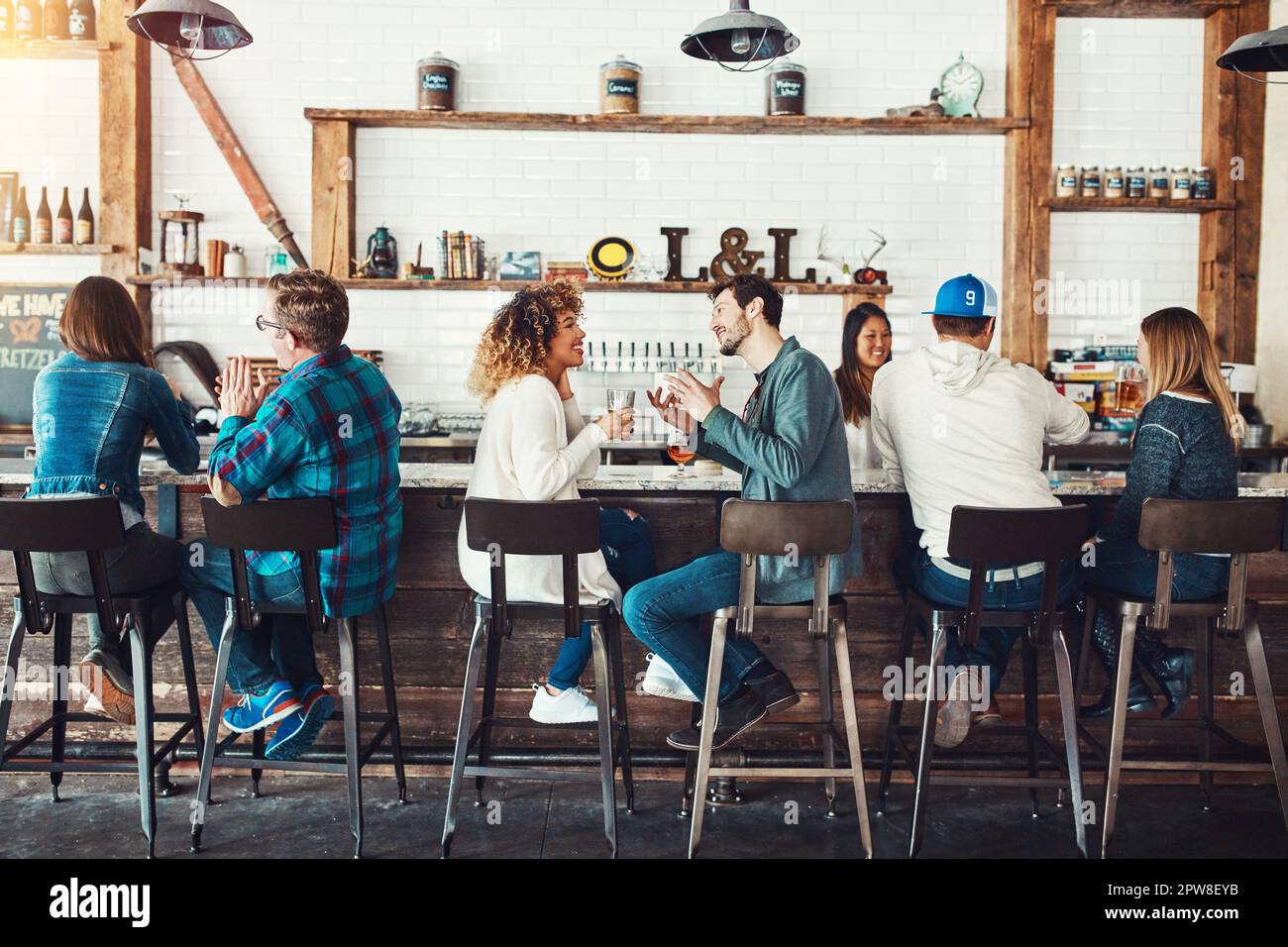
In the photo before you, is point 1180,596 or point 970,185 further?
point 970,185

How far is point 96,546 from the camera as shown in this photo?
2.63 metres

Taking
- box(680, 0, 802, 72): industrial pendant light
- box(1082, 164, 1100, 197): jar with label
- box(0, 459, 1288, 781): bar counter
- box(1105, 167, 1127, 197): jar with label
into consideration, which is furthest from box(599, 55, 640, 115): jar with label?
box(0, 459, 1288, 781): bar counter

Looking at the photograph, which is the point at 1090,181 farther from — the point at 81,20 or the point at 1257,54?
the point at 81,20

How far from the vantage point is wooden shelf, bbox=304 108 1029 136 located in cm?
569

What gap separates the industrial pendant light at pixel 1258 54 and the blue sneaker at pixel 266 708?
3537mm

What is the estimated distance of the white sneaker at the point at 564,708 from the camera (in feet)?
9.66

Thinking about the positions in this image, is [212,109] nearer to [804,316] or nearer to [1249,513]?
[804,316]

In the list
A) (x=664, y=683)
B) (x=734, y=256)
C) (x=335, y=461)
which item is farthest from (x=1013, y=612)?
(x=734, y=256)

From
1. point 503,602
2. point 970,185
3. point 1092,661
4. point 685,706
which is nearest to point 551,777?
point 503,602

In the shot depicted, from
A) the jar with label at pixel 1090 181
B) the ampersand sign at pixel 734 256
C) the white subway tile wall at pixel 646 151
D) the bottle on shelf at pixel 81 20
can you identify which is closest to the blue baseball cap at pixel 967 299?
the ampersand sign at pixel 734 256

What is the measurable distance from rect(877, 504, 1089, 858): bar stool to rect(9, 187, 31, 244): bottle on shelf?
5.23 m

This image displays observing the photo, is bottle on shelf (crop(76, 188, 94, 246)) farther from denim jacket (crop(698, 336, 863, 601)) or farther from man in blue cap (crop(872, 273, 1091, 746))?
man in blue cap (crop(872, 273, 1091, 746))

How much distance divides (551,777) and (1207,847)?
1.81 m

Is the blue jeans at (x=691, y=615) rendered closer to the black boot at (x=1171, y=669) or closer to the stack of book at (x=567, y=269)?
the black boot at (x=1171, y=669)
